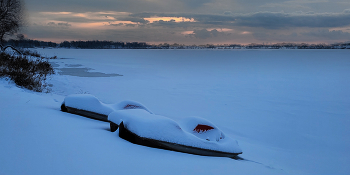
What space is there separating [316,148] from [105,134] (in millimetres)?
6104

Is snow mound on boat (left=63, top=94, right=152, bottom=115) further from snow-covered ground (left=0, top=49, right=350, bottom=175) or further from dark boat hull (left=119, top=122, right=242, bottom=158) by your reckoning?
dark boat hull (left=119, top=122, right=242, bottom=158)

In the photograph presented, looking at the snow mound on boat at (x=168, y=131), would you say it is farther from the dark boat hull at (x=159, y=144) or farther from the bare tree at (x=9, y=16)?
the bare tree at (x=9, y=16)

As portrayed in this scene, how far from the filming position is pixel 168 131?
3932 mm

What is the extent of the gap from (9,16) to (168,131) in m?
35.8

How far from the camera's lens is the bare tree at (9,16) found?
3031cm

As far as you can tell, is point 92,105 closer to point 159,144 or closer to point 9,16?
point 159,144

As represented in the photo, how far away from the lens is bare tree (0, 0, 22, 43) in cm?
3031

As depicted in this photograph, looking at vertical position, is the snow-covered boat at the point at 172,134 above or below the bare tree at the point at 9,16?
below

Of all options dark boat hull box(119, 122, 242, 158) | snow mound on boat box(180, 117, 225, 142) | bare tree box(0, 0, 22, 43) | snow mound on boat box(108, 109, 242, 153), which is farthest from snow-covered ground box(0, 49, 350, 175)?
bare tree box(0, 0, 22, 43)

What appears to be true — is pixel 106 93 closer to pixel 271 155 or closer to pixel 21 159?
pixel 271 155

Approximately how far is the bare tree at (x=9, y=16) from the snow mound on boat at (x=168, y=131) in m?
34.2

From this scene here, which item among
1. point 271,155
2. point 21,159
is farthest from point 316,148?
point 21,159

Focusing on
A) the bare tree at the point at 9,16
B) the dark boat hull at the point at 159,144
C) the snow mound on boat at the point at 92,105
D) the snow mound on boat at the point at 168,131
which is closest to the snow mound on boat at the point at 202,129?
the snow mound on boat at the point at 168,131

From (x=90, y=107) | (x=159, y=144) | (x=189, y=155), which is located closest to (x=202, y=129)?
(x=189, y=155)
